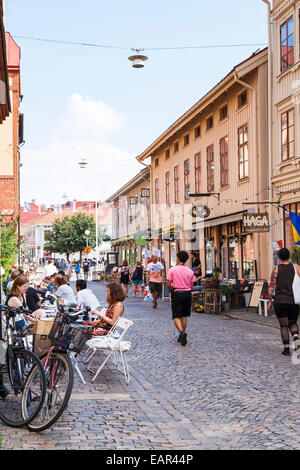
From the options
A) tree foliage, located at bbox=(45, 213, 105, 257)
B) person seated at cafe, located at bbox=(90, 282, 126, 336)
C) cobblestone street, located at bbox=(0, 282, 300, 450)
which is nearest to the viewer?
cobblestone street, located at bbox=(0, 282, 300, 450)

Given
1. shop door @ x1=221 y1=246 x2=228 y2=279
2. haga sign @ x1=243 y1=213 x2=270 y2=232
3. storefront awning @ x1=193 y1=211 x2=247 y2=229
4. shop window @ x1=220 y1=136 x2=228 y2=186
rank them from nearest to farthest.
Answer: haga sign @ x1=243 y1=213 x2=270 y2=232 → storefront awning @ x1=193 y1=211 x2=247 y2=229 → shop window @ x1=220 y1=136 x2=228 y2=186 → shop door @ x1=221 y1=246 x2=228 y2=279

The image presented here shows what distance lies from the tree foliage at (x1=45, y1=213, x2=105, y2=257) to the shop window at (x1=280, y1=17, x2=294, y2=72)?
6072 cm

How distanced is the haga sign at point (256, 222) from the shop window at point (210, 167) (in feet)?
22.8

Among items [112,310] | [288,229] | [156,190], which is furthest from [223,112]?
[112,310]

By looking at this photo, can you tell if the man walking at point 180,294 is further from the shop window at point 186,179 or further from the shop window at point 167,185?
the shop window at point 167,185

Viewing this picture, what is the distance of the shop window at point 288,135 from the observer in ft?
63.2

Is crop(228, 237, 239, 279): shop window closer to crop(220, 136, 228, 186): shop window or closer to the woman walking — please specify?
crop(220, 136, 228, 186): shop window

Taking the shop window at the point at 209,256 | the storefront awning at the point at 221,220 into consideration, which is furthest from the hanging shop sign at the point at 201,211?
the shop window at the point at 209,256

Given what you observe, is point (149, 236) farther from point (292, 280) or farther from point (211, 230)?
point (292, 280)

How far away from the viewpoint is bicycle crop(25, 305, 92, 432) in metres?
5.90

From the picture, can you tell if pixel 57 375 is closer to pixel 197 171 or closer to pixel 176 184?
pixel 197 171

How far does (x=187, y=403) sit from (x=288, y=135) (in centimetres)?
1382

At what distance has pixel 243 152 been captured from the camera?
22.6 metres

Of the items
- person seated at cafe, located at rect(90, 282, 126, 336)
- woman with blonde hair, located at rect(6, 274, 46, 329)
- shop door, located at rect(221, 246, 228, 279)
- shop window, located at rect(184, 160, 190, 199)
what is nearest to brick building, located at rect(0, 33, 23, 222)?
shop window, located at rect(184, 160, 190, 199)
